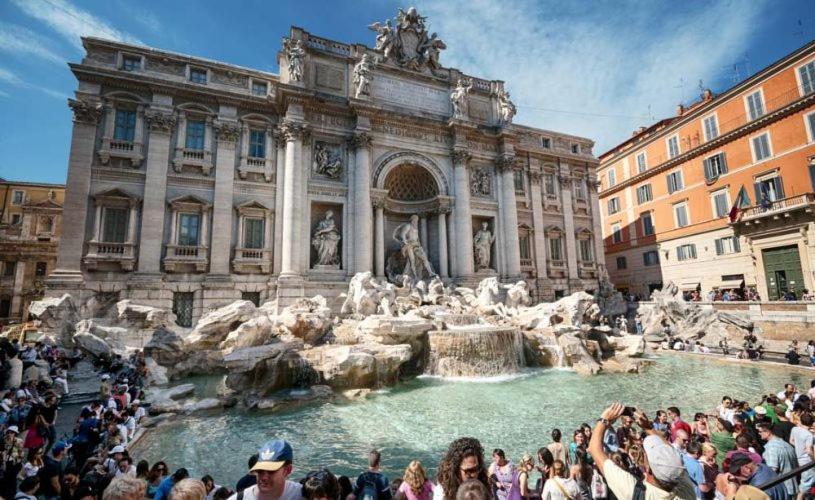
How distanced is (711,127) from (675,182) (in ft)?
11.7

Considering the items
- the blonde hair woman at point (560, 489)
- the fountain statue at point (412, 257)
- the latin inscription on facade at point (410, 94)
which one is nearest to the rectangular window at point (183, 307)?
the fountain statue at point (412, 257)

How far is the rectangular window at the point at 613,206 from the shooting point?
28172 mm

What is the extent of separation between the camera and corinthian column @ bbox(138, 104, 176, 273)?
1415cm

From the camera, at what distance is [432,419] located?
750 cm

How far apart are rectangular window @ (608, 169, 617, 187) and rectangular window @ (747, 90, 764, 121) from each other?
9.41 metres

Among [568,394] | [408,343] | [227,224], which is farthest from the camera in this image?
[227,224]

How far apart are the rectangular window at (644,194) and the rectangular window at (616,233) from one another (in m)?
Answer: 2.49

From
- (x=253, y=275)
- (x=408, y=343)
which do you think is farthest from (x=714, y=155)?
(x=253, y=275)

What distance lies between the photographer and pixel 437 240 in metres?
19.7

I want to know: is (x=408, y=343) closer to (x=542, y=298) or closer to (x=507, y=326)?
(x=507, y=326)

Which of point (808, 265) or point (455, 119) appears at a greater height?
point (455, 119)

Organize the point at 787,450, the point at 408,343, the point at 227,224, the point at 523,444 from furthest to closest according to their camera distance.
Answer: the point at 227,224 → the point at 408,343 → the point at 523,444 → the point at 787,450

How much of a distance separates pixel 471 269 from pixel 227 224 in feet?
38.1

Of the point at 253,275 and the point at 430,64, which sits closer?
the point at 253,275
